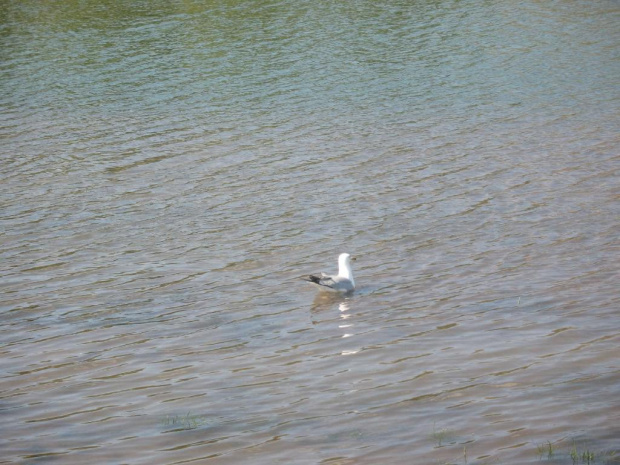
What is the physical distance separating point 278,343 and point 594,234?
6517 millimetres

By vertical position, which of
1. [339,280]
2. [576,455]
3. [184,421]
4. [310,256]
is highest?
[310,256]

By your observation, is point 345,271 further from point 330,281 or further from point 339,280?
point 330,281

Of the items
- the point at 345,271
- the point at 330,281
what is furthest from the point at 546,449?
the point at 345,271

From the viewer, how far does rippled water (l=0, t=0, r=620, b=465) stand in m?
9.32

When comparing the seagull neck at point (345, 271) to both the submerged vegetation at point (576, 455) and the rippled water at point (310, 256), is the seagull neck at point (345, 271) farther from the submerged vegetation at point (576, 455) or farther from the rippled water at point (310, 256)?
the submerged vegetation at point (576, 455)

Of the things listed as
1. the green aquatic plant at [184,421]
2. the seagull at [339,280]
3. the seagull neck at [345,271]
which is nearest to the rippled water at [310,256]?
the green aquatic plant at [184,421]

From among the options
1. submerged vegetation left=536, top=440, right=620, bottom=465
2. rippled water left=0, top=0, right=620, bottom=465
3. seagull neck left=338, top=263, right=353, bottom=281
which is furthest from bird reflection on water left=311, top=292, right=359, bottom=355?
submerged vegetation left=536, top=440, right=620, bottom=465

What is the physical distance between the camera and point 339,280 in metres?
13.3

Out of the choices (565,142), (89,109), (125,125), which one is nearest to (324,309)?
(565,142)

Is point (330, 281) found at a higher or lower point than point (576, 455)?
higher

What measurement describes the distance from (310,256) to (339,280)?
2122 millimetres

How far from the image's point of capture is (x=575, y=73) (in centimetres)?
3011

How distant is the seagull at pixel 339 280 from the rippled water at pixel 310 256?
317 mm

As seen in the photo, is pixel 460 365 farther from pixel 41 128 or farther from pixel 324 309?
pixel 41 128
